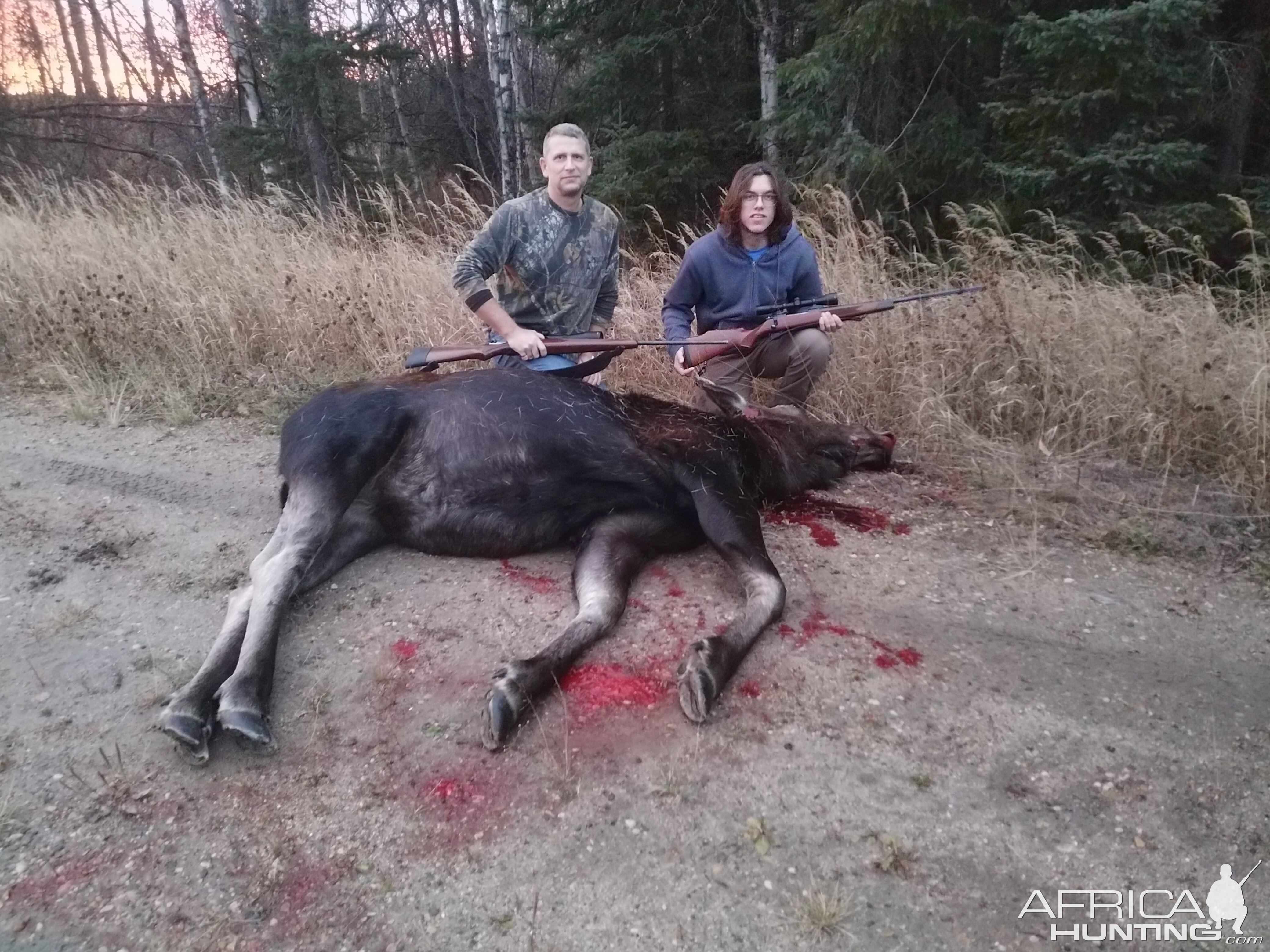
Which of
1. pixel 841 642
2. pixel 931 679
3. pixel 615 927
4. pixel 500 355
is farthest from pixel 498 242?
pixel 615 927

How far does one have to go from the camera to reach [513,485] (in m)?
3.14

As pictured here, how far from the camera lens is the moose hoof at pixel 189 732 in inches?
86.1

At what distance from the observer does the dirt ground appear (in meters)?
1.80

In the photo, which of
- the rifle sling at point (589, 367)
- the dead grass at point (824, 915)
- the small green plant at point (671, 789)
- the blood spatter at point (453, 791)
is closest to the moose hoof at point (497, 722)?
the blood spatter at point (453, 791)

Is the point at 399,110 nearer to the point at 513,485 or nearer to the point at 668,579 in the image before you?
the point at 513,485

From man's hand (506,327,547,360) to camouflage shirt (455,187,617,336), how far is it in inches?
15.8

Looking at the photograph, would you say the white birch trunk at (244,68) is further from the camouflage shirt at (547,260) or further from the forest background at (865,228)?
the camouflage shirt at (547,260)

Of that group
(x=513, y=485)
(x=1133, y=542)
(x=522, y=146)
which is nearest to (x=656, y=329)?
(x=513, y=485)

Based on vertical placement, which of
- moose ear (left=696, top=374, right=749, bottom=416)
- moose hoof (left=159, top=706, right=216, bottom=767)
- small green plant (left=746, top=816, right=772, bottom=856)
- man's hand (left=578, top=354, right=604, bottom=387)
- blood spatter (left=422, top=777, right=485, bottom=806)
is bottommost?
small green plant (left=746, top=816, right=772, bottom=856)

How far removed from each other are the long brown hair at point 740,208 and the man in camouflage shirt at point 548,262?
2.02ft

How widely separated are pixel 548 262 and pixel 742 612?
2.33 metres

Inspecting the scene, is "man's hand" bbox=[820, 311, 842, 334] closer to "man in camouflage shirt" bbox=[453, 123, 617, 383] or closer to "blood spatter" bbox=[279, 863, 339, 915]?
"man in camouflage shirt" bbox=[453, 123, 617, 383]

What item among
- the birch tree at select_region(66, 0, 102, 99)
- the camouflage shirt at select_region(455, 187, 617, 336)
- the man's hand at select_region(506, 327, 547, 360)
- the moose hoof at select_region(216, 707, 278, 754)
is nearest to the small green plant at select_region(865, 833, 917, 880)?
the moose hoof at select_region(216, 707, 278, 754)

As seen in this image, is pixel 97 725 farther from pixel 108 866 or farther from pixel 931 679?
pixel 931 679
